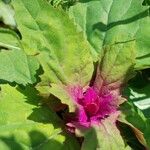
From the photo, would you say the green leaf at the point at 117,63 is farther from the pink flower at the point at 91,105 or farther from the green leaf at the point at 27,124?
the green leaf at the point at 27,124

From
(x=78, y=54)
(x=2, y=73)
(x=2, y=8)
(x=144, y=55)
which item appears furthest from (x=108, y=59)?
(x=2, y=8)

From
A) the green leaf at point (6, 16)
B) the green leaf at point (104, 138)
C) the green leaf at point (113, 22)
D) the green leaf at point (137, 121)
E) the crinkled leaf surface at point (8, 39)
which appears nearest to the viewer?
the green leaf at point (104, 138)

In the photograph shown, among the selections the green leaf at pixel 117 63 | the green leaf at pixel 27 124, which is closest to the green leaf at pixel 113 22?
the green leaf at pixel 117 63

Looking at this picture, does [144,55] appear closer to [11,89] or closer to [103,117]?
[103,117]

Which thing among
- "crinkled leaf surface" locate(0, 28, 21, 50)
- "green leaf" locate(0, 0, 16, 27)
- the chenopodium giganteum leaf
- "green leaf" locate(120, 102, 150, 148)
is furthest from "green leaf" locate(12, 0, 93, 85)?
"green leaf" locate(0, 0, 16, 27)

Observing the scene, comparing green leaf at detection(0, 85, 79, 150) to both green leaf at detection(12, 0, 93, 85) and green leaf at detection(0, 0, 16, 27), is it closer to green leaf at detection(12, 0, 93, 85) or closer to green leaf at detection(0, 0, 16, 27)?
green leaf at detection(12, 0, 93, 85)

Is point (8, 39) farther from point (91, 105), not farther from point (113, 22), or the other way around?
point (91, 105)

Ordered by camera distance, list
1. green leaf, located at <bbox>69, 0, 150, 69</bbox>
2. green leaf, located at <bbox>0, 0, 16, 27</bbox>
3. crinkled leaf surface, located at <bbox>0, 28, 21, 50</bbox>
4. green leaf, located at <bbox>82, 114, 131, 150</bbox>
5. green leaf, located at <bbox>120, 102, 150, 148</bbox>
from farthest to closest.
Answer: green leaf, located at <bbox>0, 0, 16, 27</bbox>, crinkled leaf surface, located at <bbox>0, 28, 21, 50</bbox>, green leaf, located at <bbox>69, 0, 150, 69</bbox>, green leaf, located at <bbox>120, 102, 150, 148</bbox>, green leaf, located at <bbox>82, 114, 131, 150</bbox>
